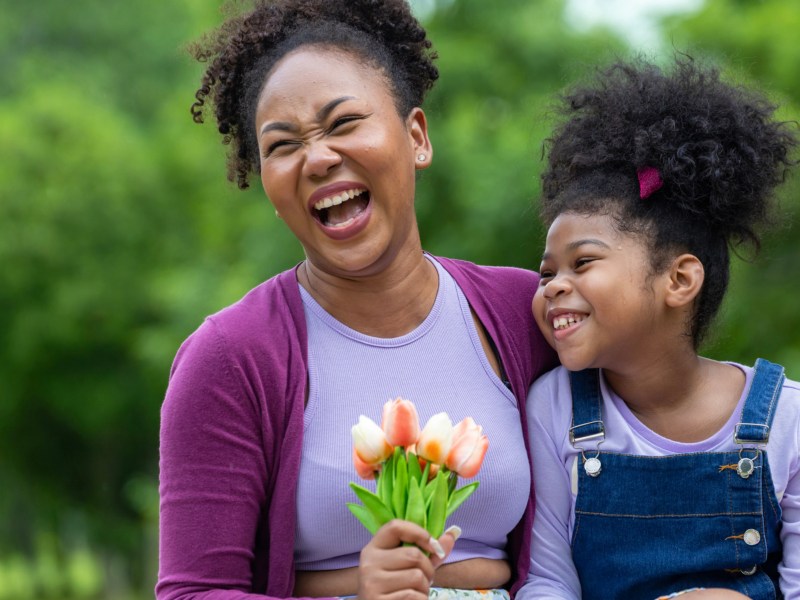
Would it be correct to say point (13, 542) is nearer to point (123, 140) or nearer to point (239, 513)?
point (123, 140)

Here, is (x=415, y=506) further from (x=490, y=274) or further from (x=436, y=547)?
(x=490, y=274)

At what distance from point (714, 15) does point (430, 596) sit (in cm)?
911

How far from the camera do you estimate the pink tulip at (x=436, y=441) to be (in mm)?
2686

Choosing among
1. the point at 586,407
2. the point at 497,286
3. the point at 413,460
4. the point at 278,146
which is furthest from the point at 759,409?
the point at 278,146

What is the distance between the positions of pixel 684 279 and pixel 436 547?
1.20 m

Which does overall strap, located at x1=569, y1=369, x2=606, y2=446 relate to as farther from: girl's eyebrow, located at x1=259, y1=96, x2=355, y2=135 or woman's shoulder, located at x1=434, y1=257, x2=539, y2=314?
girl's eyebrow, located at x1=259, y1=96, x2=355, y2=135

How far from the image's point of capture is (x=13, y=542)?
24.3m

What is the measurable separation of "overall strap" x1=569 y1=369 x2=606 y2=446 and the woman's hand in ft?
2.69

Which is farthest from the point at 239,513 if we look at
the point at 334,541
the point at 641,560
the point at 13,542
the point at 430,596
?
the point at 13,542

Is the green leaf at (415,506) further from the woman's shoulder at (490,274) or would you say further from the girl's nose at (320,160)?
the woman's shoulder at (490,274)

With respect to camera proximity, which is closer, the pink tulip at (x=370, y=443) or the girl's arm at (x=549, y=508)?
the pink tulip at (x=370, y=443)

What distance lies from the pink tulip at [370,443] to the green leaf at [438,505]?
127mm

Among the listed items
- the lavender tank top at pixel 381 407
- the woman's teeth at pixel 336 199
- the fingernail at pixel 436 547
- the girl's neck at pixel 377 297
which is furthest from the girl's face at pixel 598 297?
the fingernail at pixel 436 547

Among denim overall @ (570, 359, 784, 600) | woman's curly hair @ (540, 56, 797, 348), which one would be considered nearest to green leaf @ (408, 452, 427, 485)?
denim overall @ (570, 359, 784, 600)
